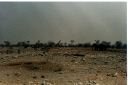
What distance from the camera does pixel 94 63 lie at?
6.68 m

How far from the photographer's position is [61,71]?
6094 mm

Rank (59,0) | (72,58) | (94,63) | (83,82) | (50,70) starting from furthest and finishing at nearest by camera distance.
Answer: (72,58) → (94,63) → (50,70) → (83,82) → (59,0)

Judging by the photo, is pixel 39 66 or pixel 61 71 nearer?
pixel 61 71

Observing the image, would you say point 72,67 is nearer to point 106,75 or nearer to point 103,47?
point 106,75

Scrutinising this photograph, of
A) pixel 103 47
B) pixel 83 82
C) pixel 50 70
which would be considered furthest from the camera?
pixel 103 47

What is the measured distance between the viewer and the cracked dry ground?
533 centimetres

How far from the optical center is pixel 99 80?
5.37 metres

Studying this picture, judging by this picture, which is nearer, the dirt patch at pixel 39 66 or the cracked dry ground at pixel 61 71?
the cracked dry ground at pixel 61 71

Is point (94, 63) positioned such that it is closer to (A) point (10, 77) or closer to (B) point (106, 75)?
(B) point (106, 75)

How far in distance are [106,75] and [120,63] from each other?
2.51ft

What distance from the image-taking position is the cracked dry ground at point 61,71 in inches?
210

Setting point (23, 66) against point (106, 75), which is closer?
point (106, 75)

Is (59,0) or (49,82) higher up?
(59,0)

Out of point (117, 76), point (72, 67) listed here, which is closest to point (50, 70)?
point (72, 67)
